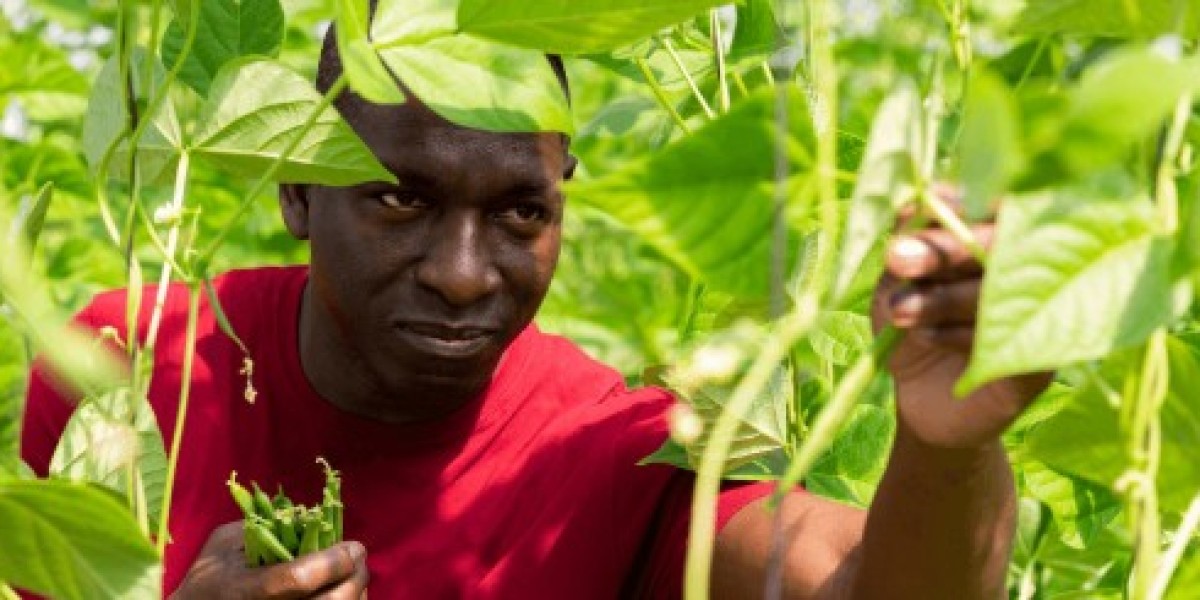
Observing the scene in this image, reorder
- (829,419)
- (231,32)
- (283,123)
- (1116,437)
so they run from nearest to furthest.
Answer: (829,419)
(1116,437)
(283,123)
(231,32)

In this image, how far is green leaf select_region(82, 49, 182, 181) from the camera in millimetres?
853

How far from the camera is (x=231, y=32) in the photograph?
919 millimetres

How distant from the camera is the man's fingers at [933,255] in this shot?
0.61 metres

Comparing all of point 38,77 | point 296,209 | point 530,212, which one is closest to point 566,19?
point 530,212

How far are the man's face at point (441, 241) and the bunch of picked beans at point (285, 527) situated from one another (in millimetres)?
168

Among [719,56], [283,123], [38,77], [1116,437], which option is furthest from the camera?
[38,77]

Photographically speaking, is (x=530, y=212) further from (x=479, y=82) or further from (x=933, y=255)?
(x=933, y=255)

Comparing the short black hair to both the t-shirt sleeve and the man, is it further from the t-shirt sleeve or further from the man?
the t-shirt sleeve

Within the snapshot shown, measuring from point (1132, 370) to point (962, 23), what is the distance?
31 cm

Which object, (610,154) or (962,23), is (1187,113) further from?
(610,154)

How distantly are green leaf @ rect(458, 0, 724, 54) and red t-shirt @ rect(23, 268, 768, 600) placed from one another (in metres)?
0.63

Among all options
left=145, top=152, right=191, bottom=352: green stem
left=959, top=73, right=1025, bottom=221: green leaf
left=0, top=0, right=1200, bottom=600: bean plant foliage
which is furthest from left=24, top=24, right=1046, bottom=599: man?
left=959, top=73, right=1025, bottom=221: green leaf

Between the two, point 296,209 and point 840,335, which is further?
point 296,209

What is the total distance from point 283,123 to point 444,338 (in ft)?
1.30
